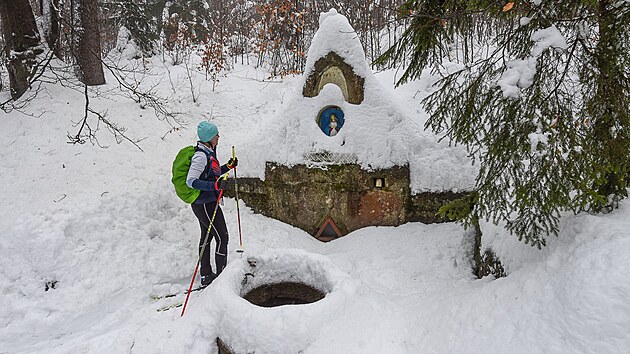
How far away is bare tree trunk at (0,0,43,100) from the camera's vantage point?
25.5ft

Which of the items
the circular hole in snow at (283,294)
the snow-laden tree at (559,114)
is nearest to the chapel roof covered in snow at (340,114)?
the circular hole in snow at (283,294)

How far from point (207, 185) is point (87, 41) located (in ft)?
21.5

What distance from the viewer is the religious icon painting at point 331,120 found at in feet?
21.9

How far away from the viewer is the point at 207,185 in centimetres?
464

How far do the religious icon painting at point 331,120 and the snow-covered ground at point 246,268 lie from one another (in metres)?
1.07

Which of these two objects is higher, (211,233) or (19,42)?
(19,42)

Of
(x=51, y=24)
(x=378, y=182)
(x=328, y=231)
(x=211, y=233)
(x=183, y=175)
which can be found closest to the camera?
(x=183, y=175)

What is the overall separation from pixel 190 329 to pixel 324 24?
5.55 m

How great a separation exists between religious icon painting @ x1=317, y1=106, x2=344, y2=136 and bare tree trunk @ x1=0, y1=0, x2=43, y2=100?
20.7 feet

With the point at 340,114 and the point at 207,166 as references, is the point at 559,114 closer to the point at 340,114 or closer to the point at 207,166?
the point at 207,166

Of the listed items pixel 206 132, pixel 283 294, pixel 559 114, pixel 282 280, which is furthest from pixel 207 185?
pixel 559 114

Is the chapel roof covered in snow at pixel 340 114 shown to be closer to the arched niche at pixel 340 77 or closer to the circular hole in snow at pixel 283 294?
the arched niche at pixel 340 77

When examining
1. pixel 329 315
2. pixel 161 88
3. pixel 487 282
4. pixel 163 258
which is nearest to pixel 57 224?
pixel 163 258

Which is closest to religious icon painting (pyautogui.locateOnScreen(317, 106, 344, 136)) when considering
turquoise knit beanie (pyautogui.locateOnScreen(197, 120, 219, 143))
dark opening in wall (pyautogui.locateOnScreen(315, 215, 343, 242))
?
dark opening in wall (pyautogui.locateOnScreen(315, 215, 343, 242))
